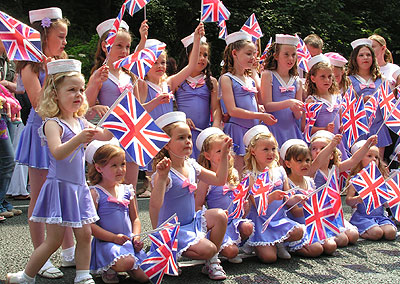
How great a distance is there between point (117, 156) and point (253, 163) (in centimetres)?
135

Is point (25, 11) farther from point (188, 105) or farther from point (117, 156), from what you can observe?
point (117, 156)

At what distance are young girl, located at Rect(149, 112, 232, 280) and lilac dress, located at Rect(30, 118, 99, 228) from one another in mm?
545

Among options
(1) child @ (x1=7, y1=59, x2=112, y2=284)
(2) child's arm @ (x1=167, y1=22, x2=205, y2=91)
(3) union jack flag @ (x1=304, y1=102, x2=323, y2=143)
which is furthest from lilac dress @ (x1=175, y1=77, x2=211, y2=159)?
(1) child @ (x1=7, y1=59, x2=112, y2=284)

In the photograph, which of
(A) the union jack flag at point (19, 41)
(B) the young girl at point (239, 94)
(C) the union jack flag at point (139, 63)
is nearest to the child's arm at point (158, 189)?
(C) the union jack flag at point (139, 63)

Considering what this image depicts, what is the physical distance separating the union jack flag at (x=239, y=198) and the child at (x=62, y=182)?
1206mm

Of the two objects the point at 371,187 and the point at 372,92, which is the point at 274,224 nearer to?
the point at 371,187

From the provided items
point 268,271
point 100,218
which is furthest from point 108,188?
point 268,271

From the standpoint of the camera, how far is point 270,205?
187 inches

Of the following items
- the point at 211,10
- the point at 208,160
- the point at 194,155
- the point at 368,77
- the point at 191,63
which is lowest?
the point at 194,155

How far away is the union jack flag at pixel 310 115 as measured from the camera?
5738mm

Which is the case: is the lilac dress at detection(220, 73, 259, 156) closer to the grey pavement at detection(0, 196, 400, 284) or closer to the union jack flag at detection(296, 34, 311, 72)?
the union jack flag at detection(296, 34, 311, 72)

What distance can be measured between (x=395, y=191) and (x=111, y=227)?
2.66 meters

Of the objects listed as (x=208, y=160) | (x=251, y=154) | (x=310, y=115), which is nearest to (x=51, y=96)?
(x=208, y=160)

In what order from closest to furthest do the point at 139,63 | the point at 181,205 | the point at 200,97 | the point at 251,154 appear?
the point at 181,205 < the point at 139,63 < the point at 251,154 < the point at 200,97
